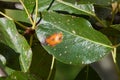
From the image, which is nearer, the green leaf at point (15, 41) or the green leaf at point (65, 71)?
the green leaf at point (15, 41)

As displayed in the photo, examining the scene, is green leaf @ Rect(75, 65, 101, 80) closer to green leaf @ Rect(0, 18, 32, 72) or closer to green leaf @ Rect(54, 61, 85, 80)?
green leaf @ Rect(0, 18, 32, 72)

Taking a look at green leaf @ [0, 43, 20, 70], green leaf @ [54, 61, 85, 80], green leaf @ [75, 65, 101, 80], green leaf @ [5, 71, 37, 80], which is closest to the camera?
green leaf @ [5, 71, 37, 80]

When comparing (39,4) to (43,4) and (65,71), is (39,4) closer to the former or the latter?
(43,4)

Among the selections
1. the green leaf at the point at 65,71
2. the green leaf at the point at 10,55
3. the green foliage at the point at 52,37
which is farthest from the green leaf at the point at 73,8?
the green leaf at the point at 65,71

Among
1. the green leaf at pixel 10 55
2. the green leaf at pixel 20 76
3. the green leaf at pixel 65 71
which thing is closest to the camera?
the green leaf at pixel 20 76

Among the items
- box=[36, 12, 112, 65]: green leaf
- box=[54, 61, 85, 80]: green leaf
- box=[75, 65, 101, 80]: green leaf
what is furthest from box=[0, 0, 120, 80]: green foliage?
box=[54, 61, 85, 80]: green leaf

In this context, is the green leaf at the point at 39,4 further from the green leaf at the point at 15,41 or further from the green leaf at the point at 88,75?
the green leaf at the point at 88,75

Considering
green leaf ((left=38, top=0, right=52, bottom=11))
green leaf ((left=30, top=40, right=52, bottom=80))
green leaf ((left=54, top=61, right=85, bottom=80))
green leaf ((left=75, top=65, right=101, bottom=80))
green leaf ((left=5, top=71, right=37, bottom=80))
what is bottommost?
green leaf ((left=54, top=61, right=85, bottom=80))

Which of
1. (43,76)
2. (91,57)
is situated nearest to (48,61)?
(43,76)
